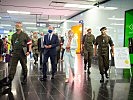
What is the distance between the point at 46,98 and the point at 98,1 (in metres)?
10.2

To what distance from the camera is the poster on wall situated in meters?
8.05

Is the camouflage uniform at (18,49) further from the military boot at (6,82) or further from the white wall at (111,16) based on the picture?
the white wall at (111,16)

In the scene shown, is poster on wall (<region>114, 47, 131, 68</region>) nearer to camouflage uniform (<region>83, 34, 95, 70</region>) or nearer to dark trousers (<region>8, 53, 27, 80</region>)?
camouflage uniform (<region>83, 34, 95, 70</region>)

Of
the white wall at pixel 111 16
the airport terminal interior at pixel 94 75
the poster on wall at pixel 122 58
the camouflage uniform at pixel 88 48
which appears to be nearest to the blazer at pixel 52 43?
the airport terminal interior at pixel 94 75

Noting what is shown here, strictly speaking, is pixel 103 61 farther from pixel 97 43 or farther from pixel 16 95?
pixel 16 95

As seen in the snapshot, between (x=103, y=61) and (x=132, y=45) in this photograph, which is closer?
(x=103, y=61)

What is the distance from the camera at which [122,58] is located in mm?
8117

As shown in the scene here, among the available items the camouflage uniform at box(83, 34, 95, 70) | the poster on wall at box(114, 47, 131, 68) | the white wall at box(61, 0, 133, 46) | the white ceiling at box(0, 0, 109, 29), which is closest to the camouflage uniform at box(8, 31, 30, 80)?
the camouflage uniform at box(83, 34, 95, 70)

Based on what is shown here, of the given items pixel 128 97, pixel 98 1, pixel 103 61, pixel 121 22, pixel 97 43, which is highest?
pixel 98 1

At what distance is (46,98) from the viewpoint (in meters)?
4.79

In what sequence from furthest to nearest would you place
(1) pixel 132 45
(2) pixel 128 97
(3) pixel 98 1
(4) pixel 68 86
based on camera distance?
1. (3) pixel 98 1
2. (1) pixel 132 45
3. (4) pixel 68 86
4. (2) pixel 128 97

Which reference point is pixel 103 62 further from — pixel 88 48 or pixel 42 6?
pixel 42 6

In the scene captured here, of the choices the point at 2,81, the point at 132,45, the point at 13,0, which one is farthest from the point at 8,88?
the point at 13,0

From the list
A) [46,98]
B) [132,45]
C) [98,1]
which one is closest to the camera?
[46,98]
